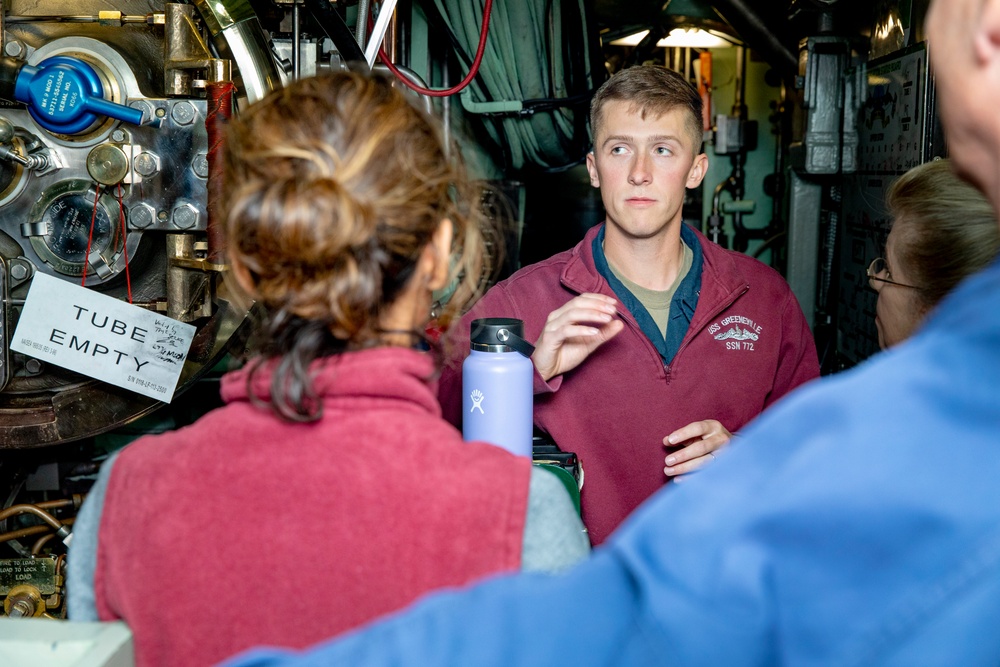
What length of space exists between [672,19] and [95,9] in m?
1.87

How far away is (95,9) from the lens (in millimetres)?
2072

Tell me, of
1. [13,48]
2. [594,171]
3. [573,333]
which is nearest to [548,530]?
[573,333]

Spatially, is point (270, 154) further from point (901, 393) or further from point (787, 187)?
point (787, 187)

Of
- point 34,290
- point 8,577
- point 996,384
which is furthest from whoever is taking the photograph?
point 8,577

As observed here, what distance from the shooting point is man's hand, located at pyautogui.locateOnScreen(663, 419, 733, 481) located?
5.86 feet

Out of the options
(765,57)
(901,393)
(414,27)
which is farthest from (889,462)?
(765,57)

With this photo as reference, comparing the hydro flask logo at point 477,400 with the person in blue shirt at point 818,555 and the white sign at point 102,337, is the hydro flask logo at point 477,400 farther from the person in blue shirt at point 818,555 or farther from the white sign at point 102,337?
the white sign at point 102,337

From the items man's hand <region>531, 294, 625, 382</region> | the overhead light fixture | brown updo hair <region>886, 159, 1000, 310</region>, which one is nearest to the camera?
brown updo hair <region>886, 159, 1000, 310</region>

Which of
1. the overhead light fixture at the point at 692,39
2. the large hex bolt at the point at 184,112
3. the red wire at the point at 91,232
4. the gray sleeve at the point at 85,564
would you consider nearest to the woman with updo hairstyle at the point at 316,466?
the gray sleeve at the point at 85,564

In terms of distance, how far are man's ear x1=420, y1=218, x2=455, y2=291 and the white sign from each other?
4.00 feet

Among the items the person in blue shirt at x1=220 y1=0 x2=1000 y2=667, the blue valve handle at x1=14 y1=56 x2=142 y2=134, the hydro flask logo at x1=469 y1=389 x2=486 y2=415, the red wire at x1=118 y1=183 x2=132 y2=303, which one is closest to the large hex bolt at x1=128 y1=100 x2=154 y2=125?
the blue valve handle at x1=14 y1=56 x2=142 y2=134

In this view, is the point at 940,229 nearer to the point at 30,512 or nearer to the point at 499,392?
the point at 499,392

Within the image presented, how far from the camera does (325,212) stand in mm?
816

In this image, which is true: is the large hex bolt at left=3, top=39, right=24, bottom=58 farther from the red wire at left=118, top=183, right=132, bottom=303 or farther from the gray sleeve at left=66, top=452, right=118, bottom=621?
the gray sleeve at left=66, top=452, right=118, bottom=621
